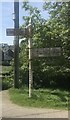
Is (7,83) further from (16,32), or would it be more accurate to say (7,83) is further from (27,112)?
(27,112)

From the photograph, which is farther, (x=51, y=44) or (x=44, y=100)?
(x=51, y=44)

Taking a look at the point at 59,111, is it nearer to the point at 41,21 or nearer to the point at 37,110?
the point at 37,110

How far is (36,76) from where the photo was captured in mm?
17422

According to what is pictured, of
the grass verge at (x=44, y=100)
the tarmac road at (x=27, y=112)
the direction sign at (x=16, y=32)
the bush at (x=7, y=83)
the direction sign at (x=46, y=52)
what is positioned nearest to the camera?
the tarmac road at (x=27, y=112)

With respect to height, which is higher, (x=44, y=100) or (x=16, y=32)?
(x=16, y=32)

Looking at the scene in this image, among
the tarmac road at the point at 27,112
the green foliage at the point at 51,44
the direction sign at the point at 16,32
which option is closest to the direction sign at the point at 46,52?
the direction sign at the point at 16,32

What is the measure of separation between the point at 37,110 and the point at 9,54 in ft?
39.3

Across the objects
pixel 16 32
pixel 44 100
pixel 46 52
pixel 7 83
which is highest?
pixel 16 32

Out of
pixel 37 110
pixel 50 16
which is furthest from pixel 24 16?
pixel 37 110

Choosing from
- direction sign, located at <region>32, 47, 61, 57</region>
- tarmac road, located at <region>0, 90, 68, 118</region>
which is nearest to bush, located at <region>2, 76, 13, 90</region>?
direction sign, located at <region>32, 47, 61, 57</region>

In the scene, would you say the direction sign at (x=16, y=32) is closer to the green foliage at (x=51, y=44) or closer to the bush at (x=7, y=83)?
the green foliage at (x=51, y=44)

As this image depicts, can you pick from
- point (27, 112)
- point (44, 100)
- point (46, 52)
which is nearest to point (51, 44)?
point (46, 52)

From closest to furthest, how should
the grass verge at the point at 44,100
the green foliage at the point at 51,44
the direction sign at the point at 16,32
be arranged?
the grass verge at the point at 44,100 → the direction sign at the point at 16,32 → the green foliage at the point at 51,44

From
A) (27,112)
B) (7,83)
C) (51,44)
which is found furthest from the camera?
(7,83)
